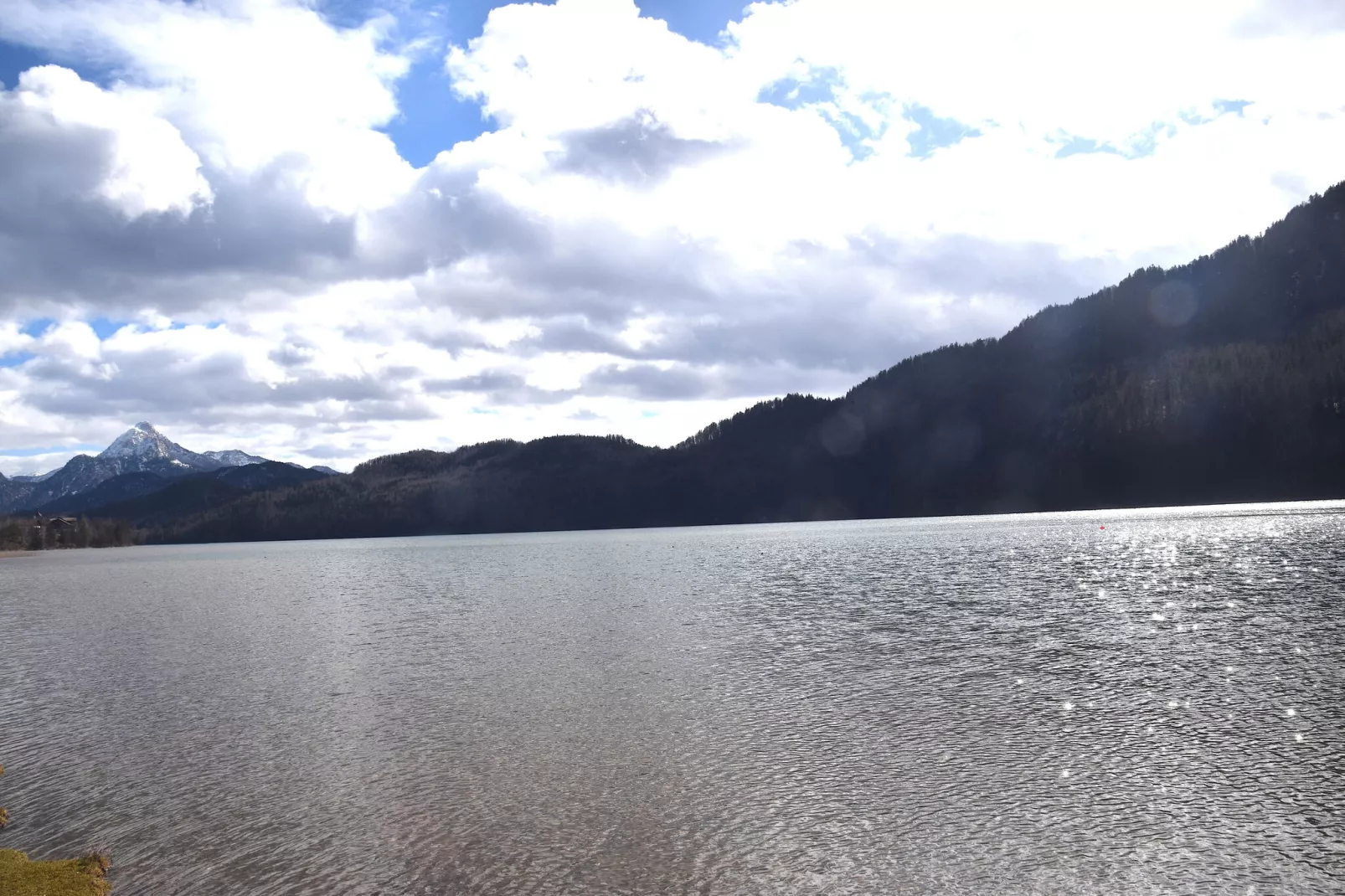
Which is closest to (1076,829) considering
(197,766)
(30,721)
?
(197,766)

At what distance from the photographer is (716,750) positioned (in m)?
25.2

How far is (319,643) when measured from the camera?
51.0 m

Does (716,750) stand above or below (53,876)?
below

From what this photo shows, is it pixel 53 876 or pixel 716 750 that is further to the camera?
pixel 716 750

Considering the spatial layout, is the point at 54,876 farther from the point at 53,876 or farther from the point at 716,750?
the point at 716,750

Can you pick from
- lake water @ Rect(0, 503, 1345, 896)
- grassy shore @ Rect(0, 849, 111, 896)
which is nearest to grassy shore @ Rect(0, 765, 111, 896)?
grassy shore @ Rect(0, 849, 111, 896)

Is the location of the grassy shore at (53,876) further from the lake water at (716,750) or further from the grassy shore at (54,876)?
the lake water at (716,750)

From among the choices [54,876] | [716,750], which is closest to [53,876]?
[54,876]

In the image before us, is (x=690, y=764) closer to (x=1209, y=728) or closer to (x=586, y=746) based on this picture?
(x=586, y=746)

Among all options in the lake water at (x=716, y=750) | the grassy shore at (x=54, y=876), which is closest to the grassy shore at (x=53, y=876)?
the grassy shore at (x=54, y=876)

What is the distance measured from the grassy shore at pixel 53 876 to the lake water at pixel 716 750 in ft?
1.91

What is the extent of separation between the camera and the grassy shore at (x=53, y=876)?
16.5 metres

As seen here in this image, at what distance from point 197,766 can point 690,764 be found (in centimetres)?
1501

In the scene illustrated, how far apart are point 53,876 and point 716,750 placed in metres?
15.8
